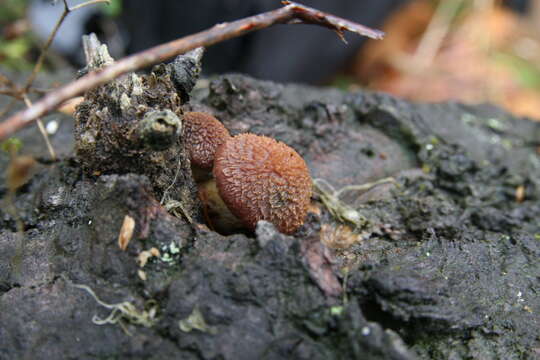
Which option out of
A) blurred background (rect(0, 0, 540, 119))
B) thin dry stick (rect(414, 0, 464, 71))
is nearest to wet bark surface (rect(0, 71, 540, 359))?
blurred background (rect(0, 0, 540, 119))

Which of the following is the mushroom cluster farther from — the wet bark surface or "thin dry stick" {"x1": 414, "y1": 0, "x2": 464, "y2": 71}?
"thin dry stick" {"x1": 414, "y1": 0, "x2": 464, "y2": 71}

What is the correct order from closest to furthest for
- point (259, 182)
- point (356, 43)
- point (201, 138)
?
point (259, 182), point (201, 138), point (356, 43)

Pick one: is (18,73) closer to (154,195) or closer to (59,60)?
(59,60)

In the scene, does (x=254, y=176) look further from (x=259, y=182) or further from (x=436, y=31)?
(x=436, y=31)

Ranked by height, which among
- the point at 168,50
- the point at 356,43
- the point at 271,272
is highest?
the point at 168,50

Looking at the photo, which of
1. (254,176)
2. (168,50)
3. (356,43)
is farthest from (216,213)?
(356,43)

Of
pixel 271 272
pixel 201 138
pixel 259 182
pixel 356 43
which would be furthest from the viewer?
pixel 356 43

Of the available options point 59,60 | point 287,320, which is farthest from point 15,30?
point 287,320

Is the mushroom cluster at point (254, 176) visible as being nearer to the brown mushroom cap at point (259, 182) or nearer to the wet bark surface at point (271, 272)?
the brown mushroom cap at point (259, 182)
